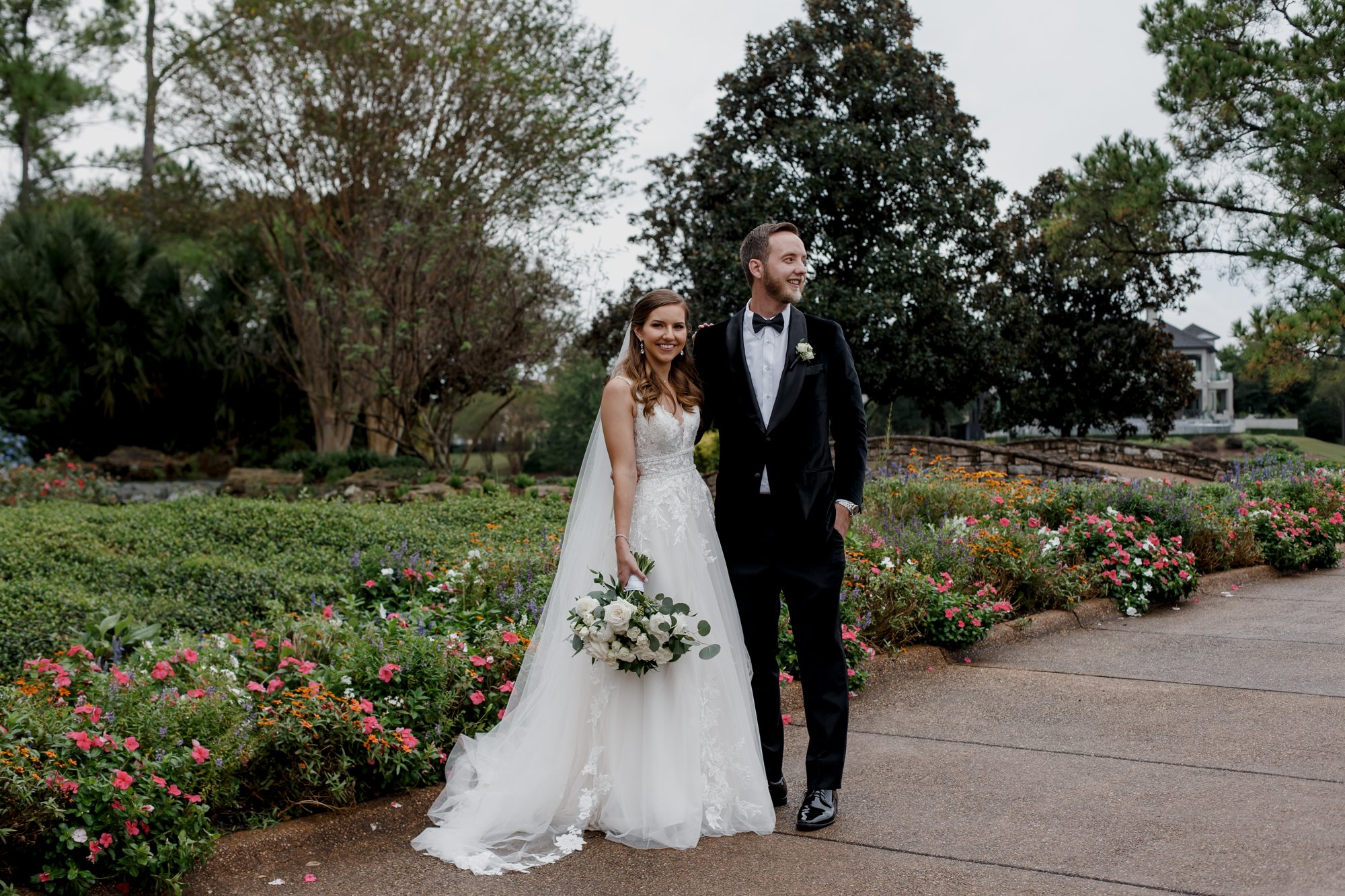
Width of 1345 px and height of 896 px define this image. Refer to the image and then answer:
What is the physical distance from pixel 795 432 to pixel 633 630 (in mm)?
856

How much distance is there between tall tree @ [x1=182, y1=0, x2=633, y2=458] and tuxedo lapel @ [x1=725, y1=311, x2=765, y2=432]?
12657 millimetres

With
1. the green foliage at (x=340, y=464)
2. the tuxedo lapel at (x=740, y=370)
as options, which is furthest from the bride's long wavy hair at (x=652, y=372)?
the green foliage at (x=340, y=464)

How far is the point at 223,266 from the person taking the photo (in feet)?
64.3

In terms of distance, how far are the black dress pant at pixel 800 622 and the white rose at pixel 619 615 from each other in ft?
1.60

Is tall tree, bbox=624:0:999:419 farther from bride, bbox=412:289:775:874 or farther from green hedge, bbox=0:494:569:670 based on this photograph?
bride, bbox=412:289:775:874

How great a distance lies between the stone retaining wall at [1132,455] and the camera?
70.7 ft

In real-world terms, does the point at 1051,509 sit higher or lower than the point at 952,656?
higher

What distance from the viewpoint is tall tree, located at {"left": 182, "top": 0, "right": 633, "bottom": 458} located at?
17281mm

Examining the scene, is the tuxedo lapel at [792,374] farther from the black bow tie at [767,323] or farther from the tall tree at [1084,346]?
the tall tree at [1084,346]

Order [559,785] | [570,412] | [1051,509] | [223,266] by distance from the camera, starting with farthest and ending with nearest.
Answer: [570,412], [223,266], [1051,509], [559,785]

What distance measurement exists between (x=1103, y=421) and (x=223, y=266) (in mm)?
22001

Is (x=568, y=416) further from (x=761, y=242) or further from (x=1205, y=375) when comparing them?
(x=1205, y=375)

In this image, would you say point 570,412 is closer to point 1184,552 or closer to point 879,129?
point 879,129

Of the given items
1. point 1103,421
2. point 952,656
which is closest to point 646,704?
point 952,656
